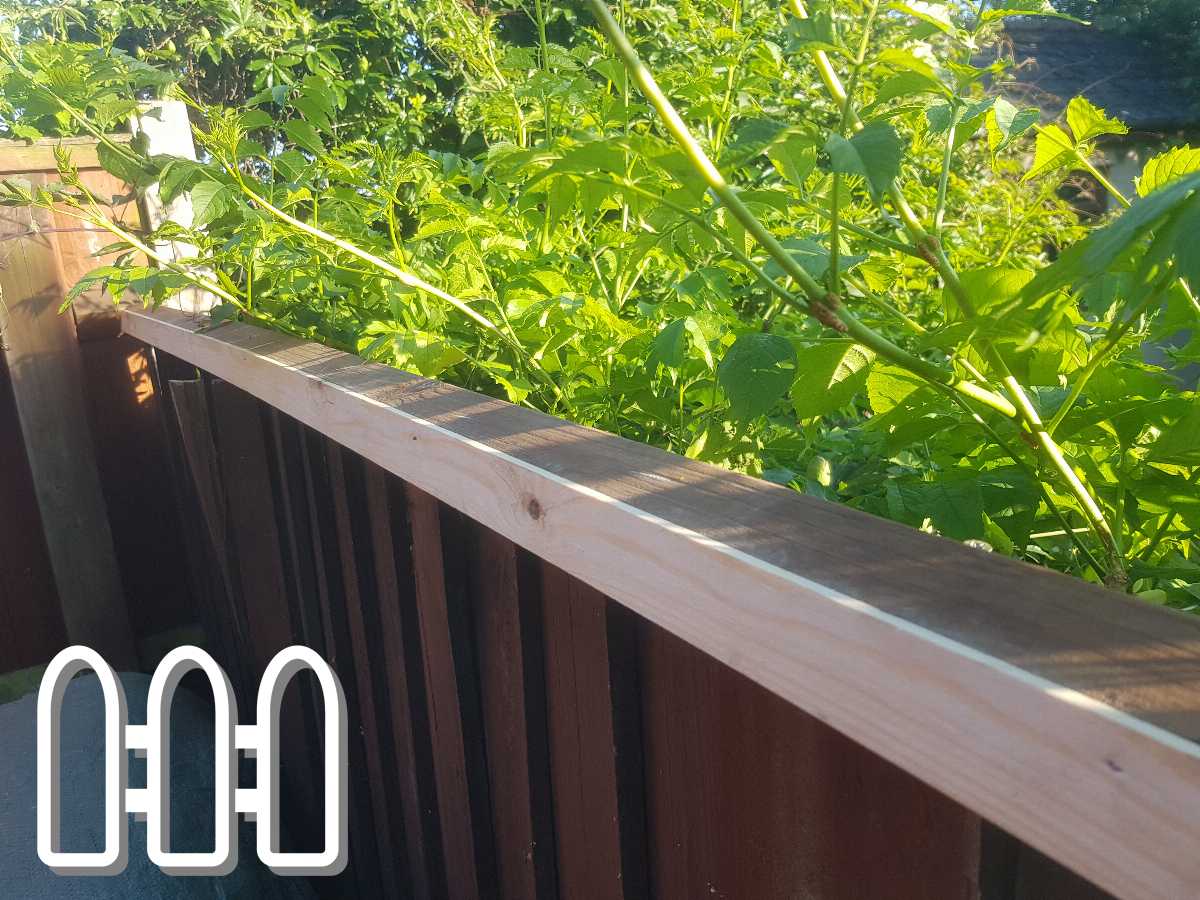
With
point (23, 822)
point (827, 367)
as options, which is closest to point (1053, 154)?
point (827, 367)

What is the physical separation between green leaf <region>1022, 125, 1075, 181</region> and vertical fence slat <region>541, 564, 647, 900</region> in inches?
23.9

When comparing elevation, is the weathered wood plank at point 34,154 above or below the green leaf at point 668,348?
above

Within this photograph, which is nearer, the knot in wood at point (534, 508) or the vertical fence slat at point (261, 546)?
the knot in wood at point (534, 508)

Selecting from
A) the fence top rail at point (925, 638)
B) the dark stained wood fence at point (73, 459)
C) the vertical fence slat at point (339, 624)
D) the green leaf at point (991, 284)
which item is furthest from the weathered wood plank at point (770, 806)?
the dark stained wood fence at point (73, 459)

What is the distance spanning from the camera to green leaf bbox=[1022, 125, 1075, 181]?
0.90 m

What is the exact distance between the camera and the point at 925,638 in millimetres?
537

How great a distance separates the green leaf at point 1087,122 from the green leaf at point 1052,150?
0.02 meters

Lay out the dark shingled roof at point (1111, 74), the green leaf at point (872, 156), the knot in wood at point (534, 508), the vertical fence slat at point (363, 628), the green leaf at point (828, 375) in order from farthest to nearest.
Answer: the dark shingled roof at point (1111, 74), the vertical fence slat at point (363, 628), the knot in wood at point (534, 508), the green leaf at point (828, 375), the green leaf at point (872, 156)

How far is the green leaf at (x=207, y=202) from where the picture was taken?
5.04 ft

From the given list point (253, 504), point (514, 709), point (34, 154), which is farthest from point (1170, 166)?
point (34, 154)

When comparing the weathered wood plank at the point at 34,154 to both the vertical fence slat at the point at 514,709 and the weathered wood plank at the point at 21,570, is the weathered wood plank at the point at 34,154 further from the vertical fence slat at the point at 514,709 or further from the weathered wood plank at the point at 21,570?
the vertical fence slat at the point at 514,709

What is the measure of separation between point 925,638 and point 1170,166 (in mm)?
617

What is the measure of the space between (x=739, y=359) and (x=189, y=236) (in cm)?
141

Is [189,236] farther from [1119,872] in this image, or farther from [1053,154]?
[1119,872]
